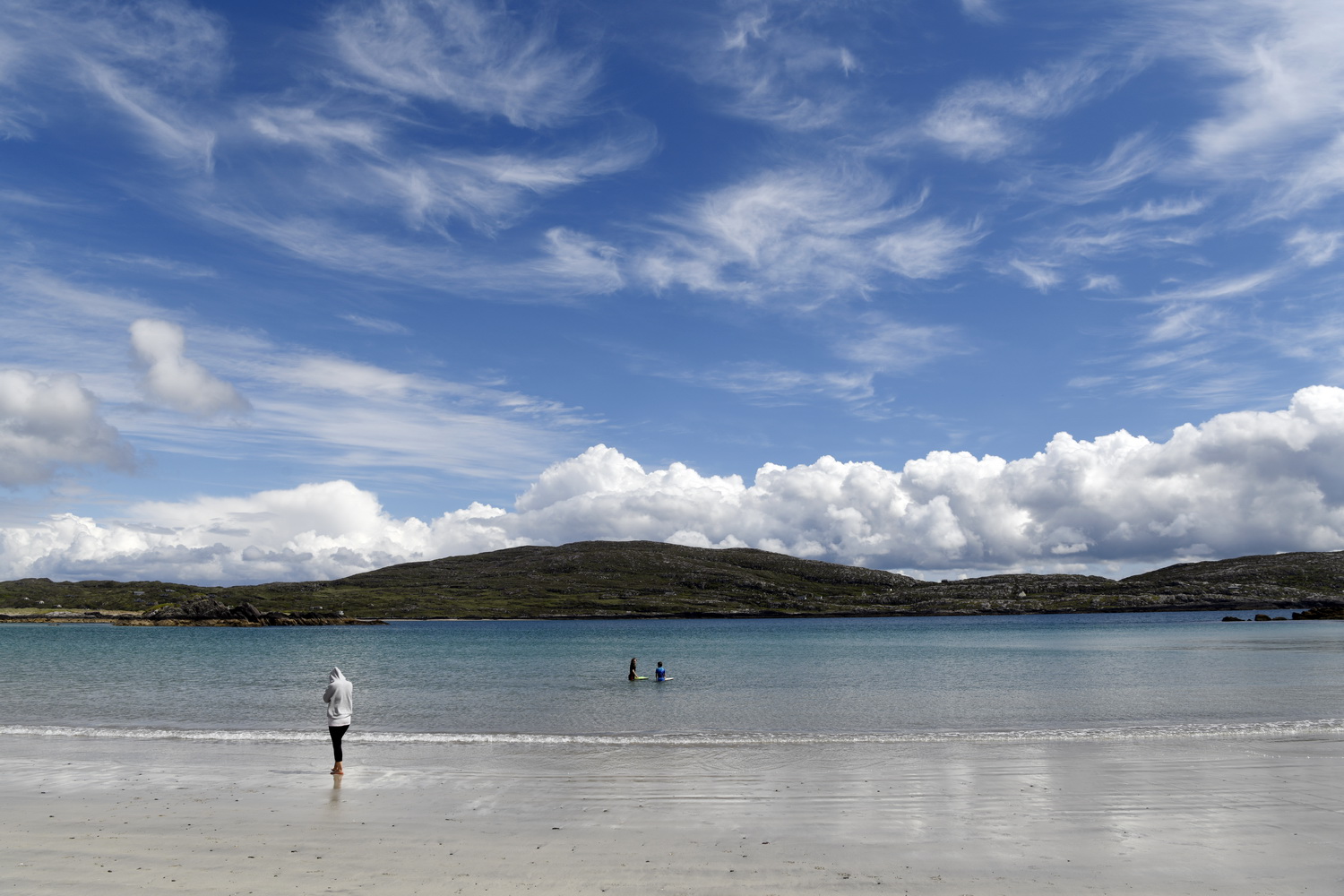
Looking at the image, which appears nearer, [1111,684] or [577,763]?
[577,763]

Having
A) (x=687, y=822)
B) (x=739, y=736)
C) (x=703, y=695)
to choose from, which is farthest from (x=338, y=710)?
(x=703, y=695)

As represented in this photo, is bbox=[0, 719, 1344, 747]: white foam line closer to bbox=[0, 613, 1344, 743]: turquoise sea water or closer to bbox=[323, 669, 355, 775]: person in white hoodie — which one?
bbox=[0, 613, 1344, 743]: turquoise sea water

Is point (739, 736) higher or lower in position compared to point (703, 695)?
higher

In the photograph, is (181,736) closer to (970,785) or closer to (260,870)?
(260,870)

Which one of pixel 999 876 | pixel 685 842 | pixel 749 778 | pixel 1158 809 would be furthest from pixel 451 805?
pixel 1158 809

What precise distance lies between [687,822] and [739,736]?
43.5ft

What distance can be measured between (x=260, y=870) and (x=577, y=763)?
11147 mm

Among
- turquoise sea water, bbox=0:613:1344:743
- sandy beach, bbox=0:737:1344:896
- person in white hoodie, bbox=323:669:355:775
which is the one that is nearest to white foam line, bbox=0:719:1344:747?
turquoise sea water, bbox=0:613:1344:743

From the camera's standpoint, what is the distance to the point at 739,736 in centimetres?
2912

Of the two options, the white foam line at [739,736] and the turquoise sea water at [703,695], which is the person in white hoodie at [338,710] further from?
the turquoise sea water at [703,695]

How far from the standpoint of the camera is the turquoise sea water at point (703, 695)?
1201 inches

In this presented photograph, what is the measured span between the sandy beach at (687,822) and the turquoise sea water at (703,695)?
5.25 m

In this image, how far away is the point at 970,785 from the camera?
64.5 feet

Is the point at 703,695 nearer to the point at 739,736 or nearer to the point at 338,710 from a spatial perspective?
the point at 739,736
